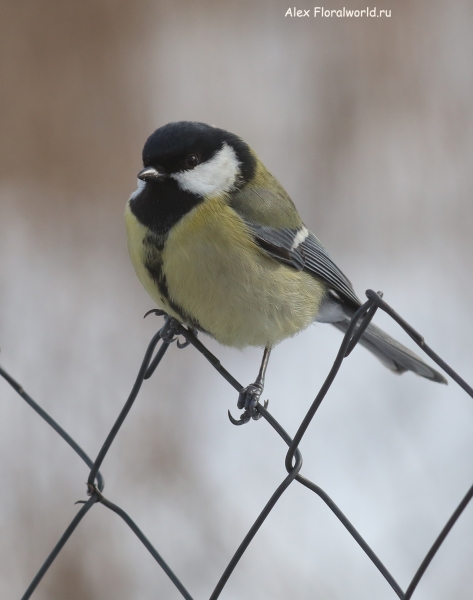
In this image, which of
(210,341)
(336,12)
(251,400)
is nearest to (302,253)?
(251,400)

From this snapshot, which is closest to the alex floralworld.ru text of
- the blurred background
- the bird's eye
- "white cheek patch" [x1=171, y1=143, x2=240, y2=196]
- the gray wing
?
the blurred background

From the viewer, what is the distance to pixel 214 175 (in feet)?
6.39

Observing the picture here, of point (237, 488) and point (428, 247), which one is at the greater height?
point (428, 247)

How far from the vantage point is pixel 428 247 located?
3812mm

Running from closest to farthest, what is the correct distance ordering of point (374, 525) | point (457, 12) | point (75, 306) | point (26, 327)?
point (374, 525) < point (26, 327) < point (75, 306) < point (457, 12)

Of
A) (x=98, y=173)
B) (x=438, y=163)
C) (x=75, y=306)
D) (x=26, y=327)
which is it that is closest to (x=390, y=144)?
(x=438, y=163)

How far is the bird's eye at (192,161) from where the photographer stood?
6.09 feet

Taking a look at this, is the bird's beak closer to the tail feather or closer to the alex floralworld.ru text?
the tail feather

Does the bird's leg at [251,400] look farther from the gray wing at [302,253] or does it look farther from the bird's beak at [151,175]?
the bird's beak at [151,175]

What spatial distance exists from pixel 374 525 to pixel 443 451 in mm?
462

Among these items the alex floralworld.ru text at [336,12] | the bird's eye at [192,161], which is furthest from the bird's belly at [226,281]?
the alex floralworld.ru text at [336,12]

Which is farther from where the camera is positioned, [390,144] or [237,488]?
[390,144]

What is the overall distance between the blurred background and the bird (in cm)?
104

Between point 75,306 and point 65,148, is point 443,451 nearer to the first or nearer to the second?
point 75,306
